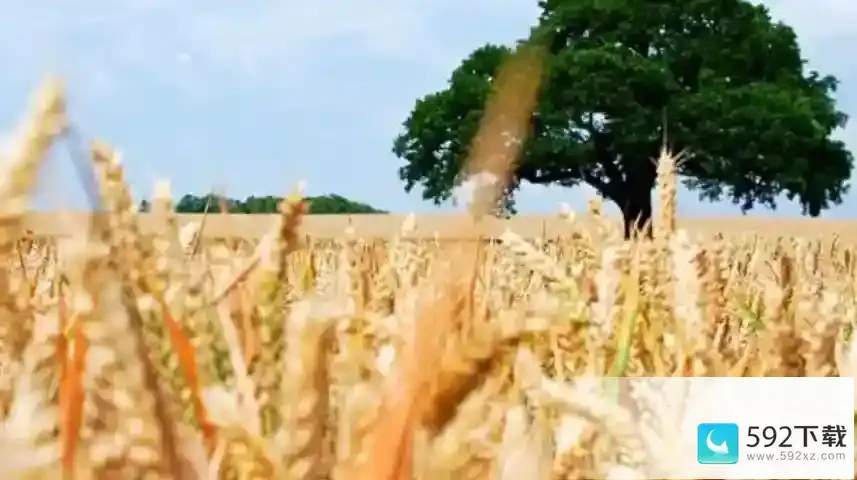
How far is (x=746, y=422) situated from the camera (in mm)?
562

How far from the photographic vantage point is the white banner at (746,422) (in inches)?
16.9

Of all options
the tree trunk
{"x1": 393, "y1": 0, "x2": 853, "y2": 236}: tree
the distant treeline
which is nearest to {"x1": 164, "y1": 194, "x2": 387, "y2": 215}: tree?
the distant treeline

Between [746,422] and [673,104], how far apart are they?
4.76m

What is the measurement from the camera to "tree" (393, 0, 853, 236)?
479 centimetres

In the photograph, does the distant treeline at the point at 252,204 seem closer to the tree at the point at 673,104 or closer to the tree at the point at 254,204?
the tree at the point at 254,204

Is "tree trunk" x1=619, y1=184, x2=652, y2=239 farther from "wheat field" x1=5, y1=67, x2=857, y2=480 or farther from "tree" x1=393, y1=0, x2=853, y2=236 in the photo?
"wheat field" x1=5, y1=67, x2=857, y2=480

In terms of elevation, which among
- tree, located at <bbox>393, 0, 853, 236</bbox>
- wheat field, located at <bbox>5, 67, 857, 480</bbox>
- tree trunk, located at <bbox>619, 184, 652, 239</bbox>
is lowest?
wheat field, located at <bbox>5, 67, 857, 480</bbox>

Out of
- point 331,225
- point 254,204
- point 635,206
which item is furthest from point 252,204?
point 635,206

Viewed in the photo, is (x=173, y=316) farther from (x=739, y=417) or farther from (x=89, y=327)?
(x=739, y=417)

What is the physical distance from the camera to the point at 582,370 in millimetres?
508

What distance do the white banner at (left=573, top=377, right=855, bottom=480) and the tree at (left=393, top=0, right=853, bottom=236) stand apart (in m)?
2.77

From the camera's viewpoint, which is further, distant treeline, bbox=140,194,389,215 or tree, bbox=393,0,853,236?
tree, bbox=393,0,853,236

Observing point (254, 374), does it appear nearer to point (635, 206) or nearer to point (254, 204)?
point (254, 204)

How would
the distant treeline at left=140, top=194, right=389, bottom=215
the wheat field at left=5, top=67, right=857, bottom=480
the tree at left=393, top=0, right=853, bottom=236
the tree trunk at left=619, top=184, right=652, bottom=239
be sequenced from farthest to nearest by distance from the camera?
the tree at left=393, top=0, right=853, bottom=236, the tree trunk at left=619, top=184, right=652, bottom=239, the distant treeline at left=140, top=194, right=389, bottom=215, the wheat field at left=5, top=67, right=857, bottom=480
